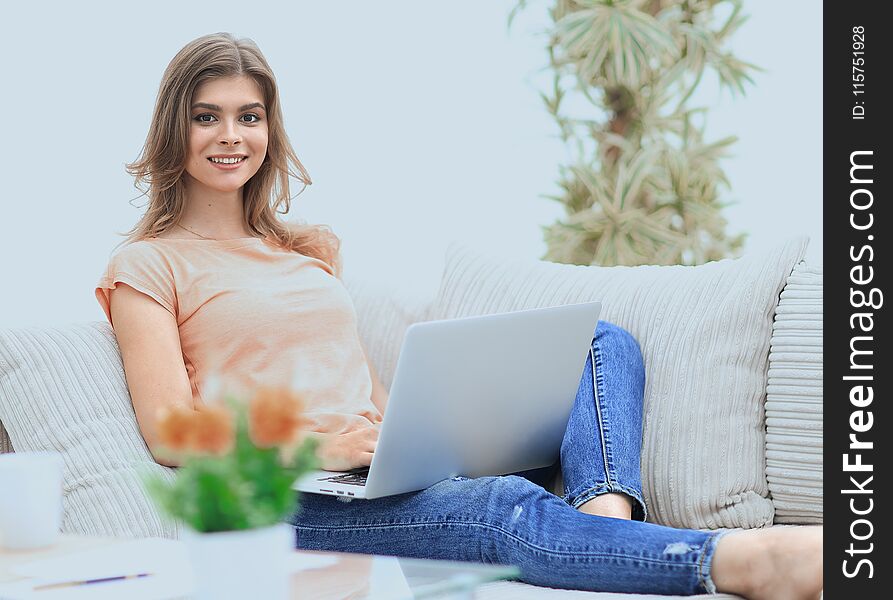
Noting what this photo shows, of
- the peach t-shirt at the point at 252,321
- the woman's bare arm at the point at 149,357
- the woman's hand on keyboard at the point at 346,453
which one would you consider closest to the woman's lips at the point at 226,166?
the peach t-shirt at the point at 252,321

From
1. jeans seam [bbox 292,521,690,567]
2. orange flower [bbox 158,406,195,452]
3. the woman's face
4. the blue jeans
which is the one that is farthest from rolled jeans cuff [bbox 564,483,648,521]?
orange flower [bbox 158,406,195,452]

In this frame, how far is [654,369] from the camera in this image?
192 cm

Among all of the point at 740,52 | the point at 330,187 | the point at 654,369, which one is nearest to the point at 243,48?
the point at 654,369

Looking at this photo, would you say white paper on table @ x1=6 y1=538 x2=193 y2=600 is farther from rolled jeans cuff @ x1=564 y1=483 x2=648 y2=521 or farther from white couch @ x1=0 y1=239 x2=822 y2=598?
rolled jeans cuff @ x1=564 y1=483 x2=648 y2=521

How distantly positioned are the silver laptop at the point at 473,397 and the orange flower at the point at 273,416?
0.55 metres

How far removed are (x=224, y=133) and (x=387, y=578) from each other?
1.20m

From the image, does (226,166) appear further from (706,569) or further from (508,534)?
(706,569)

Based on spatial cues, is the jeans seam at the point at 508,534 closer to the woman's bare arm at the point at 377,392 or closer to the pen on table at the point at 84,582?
the woman's bare arm at the point at 377,392

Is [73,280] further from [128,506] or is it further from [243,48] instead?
[128,506]

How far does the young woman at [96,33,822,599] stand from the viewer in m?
1.40

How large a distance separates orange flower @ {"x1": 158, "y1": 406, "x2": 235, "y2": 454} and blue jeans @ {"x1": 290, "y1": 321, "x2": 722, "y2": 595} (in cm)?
73

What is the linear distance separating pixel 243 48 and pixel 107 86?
38.5 inches

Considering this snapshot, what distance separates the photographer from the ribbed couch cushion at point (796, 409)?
1.80 m

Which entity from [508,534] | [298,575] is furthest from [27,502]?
[508,534]
